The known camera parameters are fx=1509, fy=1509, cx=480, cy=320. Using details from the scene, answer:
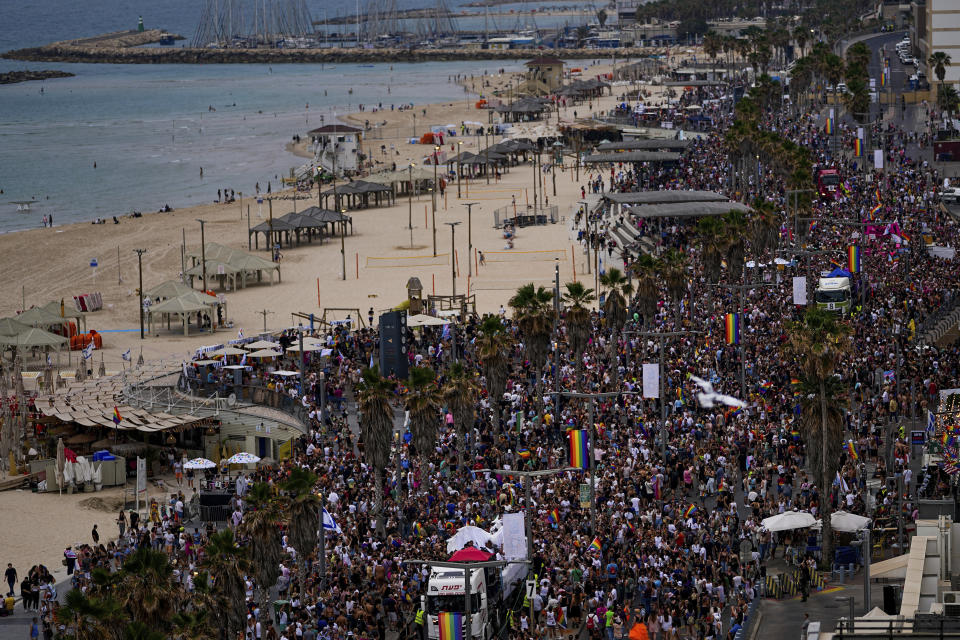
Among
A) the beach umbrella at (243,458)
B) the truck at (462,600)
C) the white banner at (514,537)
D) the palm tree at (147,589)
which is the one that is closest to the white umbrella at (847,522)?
the white banner at (514,537)

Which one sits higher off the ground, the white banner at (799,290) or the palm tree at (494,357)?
the white banner at (799,290)

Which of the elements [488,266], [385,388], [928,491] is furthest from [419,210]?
[928,491]

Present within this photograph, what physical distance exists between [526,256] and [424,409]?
3855 cm

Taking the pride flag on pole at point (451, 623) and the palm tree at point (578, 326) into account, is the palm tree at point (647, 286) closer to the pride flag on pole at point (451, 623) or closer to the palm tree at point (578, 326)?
the palm tree at point (578, 326)

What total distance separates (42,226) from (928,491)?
250 ft

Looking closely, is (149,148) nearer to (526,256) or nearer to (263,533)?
(526,256)

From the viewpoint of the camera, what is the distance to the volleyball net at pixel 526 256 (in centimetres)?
7419

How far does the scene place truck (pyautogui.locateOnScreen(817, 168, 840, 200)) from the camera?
72750mm

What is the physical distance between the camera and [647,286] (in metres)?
49.8

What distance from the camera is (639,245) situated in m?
72.2

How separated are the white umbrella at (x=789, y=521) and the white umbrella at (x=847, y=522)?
1.48 feet

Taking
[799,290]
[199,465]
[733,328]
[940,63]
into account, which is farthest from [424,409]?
[940,63]

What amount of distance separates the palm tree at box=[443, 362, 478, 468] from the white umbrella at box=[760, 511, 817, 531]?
9205mm

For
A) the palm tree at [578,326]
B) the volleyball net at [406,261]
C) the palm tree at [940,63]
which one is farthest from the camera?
the palm tree at [940,63]
